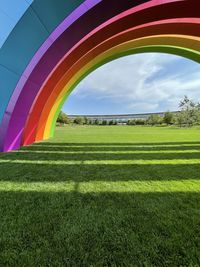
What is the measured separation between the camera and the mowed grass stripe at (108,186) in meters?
4.59

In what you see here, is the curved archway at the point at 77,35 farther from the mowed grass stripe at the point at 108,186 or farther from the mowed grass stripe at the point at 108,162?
the mowed grass stripe at the point at 108,186

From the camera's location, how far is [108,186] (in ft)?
16.0

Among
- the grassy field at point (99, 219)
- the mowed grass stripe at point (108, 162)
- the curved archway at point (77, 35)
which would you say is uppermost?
the curved archway at point (77, 35)

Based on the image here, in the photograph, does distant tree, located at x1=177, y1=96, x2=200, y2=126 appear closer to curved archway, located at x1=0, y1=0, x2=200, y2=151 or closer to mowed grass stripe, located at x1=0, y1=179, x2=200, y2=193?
curved archway, located at x1=0, y1=0, x2=200, y2=151

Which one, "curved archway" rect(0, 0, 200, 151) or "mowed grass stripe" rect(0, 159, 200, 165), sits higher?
"curved archway" rect(0, 0, 200, 151)

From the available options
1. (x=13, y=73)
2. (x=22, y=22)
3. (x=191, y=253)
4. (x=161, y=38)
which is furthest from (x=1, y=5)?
(x=161, y=38)

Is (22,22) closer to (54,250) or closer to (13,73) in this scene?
(13,73)

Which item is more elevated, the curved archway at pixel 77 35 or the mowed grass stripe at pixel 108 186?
the curved archway at pixel 77 35

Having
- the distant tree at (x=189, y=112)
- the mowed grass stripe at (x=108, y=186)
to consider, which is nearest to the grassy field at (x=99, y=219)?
the mowed grass stripe at (x=108, y=186)

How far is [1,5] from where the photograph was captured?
17.7ft

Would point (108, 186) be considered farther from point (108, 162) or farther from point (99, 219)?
point (108, 162)

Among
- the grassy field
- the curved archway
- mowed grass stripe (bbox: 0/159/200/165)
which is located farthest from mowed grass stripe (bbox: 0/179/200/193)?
the curved archway

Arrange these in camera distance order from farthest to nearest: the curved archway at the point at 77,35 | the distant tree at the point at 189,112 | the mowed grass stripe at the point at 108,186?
1. the distant tree at the point at 189,112
2. the curved archway at the point at 77,35
3. the mowed grass stripe at the point at 108,186

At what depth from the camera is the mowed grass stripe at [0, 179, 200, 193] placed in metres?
4.59
